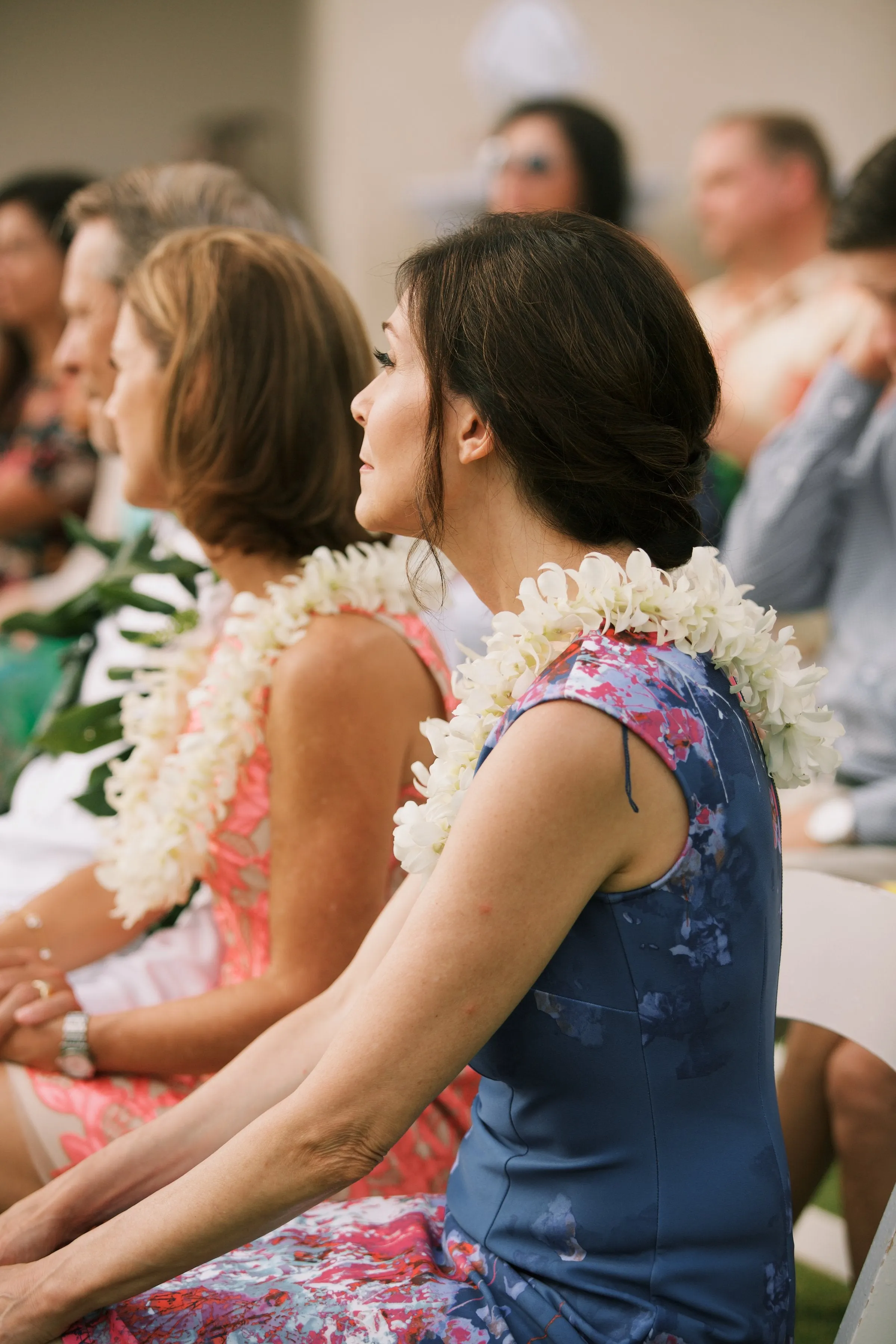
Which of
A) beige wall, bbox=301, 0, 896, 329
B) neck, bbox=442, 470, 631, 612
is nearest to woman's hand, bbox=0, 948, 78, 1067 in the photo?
neck, bbox=442, 470, 631, 612

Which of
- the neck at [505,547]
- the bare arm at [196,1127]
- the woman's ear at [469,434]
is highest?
the woman's ear at [469,434]

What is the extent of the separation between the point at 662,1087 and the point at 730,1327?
21 centimetres

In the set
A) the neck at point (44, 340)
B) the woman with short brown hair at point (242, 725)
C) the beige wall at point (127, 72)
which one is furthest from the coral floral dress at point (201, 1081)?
the beige wall at point (127, 72)

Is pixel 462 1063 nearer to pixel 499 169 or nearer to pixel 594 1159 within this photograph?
pixel 594 1159

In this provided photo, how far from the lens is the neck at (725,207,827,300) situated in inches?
163

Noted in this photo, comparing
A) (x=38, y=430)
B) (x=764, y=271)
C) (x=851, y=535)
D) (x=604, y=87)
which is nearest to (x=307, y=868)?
(x=851, y=535)

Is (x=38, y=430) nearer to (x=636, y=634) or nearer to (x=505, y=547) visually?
(x=505, y=547)

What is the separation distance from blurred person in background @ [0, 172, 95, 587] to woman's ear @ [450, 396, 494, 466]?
3.17 meters

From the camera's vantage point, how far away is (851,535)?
307cm

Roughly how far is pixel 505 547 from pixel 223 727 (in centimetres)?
62

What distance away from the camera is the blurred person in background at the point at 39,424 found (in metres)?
4.20

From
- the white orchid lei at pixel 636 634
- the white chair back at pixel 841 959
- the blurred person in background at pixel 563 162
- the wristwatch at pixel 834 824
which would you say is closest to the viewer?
the white orchid lei at pixel 636 634

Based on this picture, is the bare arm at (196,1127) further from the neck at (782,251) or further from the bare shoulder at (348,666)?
the neck at (782,251)

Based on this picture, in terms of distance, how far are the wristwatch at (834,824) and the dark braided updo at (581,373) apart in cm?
153
